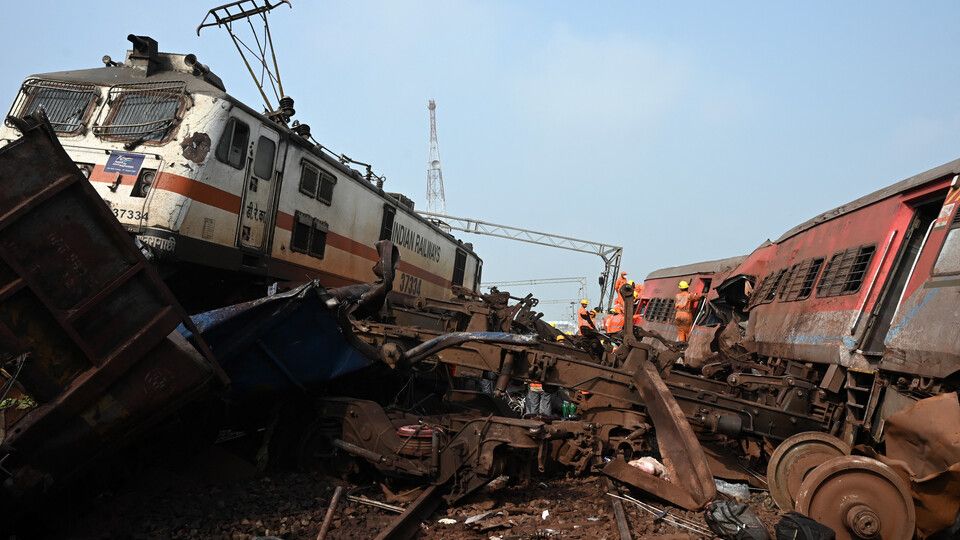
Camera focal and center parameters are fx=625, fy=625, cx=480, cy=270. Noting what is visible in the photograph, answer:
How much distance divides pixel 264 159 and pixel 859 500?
724 centimetres

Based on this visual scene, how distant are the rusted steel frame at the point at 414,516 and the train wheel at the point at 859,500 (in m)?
3.04

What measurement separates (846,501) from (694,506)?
1222 mm

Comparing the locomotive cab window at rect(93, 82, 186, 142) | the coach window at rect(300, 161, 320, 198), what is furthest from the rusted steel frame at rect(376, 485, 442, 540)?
the coach window at rect(300, 161, 320, 198)

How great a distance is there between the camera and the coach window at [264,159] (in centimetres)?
779

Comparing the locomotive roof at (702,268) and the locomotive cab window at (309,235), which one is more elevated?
the locomotive roof at (702,268)

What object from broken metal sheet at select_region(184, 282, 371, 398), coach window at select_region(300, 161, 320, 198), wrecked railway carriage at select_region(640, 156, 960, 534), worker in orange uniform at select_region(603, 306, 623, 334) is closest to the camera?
broken metal sheet at select_region(184, 282, 371, 398)

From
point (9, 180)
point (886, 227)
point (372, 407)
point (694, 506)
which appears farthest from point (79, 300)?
point (886, 227)

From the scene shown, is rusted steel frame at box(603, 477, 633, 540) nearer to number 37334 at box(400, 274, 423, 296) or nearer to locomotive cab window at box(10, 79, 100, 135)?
locomotive cab window at box(10, 79, 100, 135)

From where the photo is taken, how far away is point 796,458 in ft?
20.7

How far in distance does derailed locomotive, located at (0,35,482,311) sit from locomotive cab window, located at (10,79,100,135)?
0.02 m

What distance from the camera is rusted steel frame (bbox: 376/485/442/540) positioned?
427 cm

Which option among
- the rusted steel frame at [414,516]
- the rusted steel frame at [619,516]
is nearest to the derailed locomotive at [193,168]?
the rusted steel frame at [414,516]

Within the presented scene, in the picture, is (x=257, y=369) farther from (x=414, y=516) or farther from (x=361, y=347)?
(x=414, y=516)

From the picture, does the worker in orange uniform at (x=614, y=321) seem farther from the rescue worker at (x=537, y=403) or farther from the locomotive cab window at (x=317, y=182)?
the locomotive cab window at (x=317, y=182)
